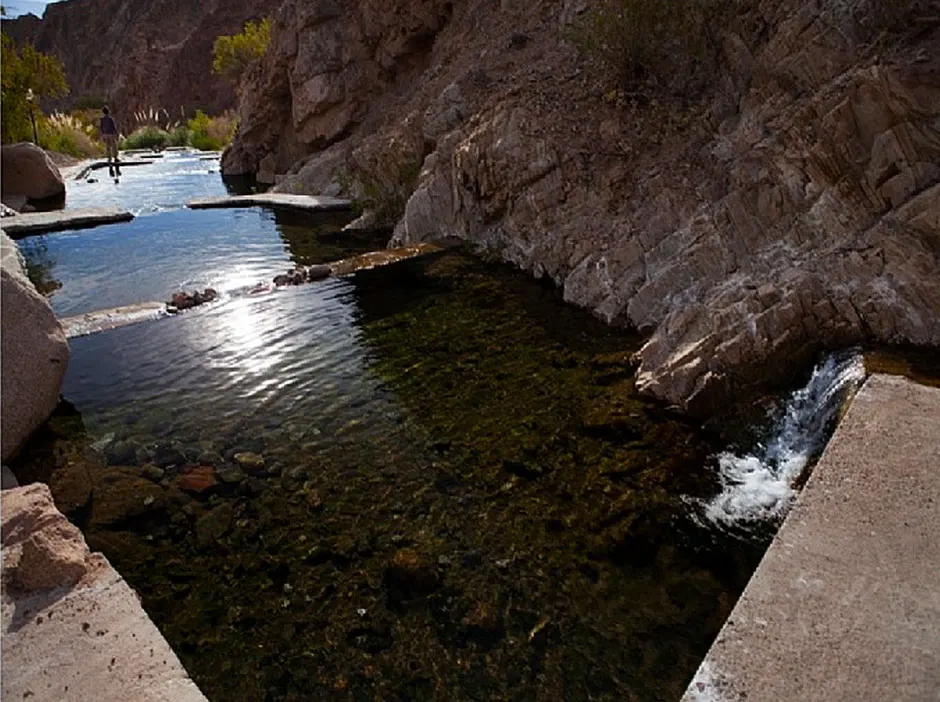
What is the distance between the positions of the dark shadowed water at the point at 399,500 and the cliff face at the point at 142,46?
173 feet

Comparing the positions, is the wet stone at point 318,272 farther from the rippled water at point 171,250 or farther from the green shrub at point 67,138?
the green shrub at point 67,138

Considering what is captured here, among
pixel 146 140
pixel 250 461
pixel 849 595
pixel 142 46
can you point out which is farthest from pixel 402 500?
pixel 142 46

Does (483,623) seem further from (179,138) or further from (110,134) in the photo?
(179,138)

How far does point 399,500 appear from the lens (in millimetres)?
5234

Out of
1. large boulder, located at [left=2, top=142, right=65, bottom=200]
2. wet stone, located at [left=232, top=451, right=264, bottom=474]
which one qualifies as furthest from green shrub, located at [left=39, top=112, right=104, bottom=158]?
wet stone, located at [left=232, top=451, right=264, bottom=474]

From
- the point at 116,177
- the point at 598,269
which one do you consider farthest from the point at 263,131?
the point at 598,269

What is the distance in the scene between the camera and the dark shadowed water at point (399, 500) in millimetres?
3828

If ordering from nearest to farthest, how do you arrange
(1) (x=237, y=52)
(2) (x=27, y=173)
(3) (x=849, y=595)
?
(3) (x=849, y=595) < (2) (x=27, y=173) < (1) (x=237, y=52)

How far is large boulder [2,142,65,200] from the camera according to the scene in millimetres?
20297

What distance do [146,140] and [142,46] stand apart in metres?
29.9

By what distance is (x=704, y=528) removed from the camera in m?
4.73

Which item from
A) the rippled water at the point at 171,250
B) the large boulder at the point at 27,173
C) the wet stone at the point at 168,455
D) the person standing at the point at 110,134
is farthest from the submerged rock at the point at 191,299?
the person standing at the point at 110,134

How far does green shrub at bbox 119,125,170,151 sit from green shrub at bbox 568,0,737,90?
34218mm

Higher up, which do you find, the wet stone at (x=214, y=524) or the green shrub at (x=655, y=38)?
the green shrub at (x=655, y=38)
